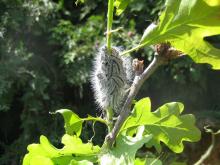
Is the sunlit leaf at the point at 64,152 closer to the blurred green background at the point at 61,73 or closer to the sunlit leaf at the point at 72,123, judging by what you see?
the sunlit leaf at the point at 72,123

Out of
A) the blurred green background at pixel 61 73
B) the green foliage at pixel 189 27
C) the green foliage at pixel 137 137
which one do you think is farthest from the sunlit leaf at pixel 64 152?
the blurred green background at pixel 61 73

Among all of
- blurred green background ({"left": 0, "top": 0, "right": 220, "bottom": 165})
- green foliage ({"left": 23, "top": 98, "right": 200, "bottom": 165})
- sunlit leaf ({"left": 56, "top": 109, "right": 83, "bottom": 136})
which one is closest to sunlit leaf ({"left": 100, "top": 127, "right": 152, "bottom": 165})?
green foliage ({"left": 23, "top": 98, "right": 200, "bottom": 165})

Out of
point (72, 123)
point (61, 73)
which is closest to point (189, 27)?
point (72, 123)

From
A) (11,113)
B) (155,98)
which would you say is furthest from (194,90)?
(11,113)

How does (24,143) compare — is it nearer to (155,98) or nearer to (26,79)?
(26,79)

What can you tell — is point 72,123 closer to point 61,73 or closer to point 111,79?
point 111,79
